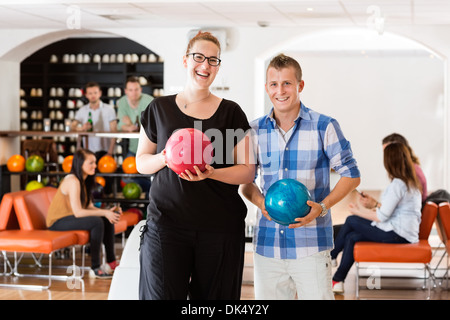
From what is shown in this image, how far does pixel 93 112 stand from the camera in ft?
27.2

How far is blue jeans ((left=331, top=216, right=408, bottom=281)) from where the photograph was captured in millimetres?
5500

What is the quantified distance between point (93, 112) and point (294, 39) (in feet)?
9.22

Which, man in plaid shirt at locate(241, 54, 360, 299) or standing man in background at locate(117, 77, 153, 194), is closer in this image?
man in plaid shirt at locate(241, 54, 360, 299)

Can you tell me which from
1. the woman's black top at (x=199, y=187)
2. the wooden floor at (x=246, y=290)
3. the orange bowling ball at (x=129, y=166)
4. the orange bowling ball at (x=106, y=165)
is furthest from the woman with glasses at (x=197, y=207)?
the orange bowling ball at (x=106, y=165)

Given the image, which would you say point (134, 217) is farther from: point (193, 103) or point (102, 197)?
point (193, 103)

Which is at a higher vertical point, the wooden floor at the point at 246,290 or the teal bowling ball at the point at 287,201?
the teal bowling ball at the point at 287,201

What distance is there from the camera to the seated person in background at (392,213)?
5.29 metres

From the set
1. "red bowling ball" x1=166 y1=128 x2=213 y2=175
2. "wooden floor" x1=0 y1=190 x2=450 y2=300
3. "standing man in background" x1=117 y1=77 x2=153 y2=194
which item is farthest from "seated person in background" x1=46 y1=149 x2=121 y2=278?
"red bowling ball" x1=166 y1=128 x2=213 y2=175

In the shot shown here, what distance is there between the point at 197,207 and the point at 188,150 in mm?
242

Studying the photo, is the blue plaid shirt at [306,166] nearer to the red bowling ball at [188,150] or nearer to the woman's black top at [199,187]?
the woman's black top at [199,187]

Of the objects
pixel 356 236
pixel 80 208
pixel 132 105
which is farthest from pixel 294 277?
pixel 132 105

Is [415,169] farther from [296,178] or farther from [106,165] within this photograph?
[296,178]

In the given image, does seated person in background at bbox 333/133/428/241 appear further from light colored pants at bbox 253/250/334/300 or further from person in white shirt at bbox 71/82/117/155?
person in white shirt at bbox 71/82/117/155

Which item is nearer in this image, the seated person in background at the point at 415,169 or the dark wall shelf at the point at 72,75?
the seated person in background at the point at 415,169
